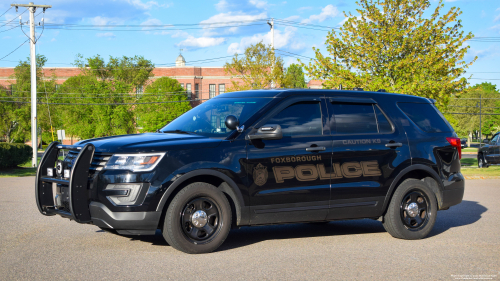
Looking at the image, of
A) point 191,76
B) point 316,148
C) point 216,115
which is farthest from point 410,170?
point 191,76

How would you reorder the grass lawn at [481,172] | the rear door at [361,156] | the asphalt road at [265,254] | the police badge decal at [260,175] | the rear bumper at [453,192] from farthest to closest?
1. the grass lawn at [481,172]
2. the rear bumper at [453,192]
3. the rear door at [361,156]
4. the police badge decal at [260,175]
5. the asphalt road at [265,254]

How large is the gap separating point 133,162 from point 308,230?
3.26 m

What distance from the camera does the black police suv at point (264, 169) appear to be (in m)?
5.53

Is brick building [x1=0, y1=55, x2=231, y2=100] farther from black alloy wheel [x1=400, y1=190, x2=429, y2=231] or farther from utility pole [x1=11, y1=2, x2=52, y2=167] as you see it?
black alloy wheel [x1=400, y1=190, x2=429, y2=231]

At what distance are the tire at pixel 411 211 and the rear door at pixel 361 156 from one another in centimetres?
23

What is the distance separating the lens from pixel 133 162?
18.0 ft

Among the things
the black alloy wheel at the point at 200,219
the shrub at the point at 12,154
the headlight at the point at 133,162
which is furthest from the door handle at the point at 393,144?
the shrub at the point at 12,154

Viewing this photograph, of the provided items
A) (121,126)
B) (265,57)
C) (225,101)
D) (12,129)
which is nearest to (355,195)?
(225,101)

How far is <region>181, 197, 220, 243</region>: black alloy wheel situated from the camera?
5.73 m

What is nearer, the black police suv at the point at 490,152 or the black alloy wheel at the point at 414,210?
the black alloy wheel at the point at 414,210

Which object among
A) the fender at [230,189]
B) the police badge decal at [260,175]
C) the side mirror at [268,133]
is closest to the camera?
the fender at [230,189]

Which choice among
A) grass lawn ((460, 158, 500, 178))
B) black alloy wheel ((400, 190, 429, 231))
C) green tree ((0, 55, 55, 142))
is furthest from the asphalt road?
green tree ((0, 55, 55, 142))

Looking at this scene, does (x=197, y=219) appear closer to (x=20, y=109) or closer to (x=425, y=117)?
(x=425, y=117)

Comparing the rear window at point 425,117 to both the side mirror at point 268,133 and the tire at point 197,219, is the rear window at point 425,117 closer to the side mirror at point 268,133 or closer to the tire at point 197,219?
the side mirror at point 268,133
